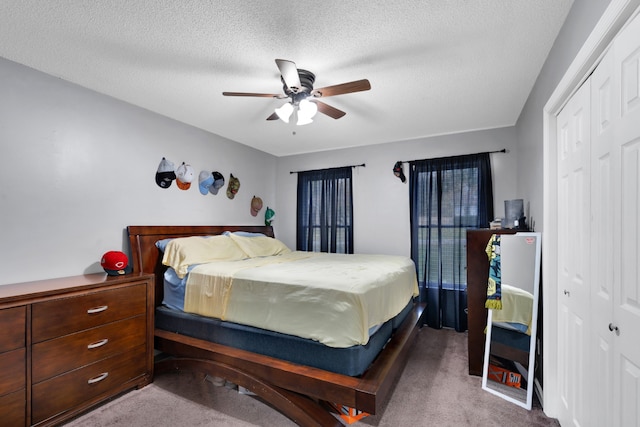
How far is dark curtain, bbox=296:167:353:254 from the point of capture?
15.2ft

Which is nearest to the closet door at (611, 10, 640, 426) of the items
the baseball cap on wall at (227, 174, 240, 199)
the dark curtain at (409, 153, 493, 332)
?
the dark curtain at (409, 153, 493, 332)

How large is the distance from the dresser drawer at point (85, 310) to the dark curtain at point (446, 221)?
10.7ft

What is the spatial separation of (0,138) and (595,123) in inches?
148

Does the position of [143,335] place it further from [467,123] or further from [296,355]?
[467,123]

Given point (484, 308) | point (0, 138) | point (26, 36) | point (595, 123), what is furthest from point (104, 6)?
point (484, 308)

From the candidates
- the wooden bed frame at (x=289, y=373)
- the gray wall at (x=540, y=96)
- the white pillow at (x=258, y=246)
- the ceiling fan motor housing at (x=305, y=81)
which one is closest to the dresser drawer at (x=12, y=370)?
the wooden bed frame at (x=289, y=373)

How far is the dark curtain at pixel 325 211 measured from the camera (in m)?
4.64

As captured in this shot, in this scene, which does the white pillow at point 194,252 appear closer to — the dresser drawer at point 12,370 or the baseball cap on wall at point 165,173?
the baseball cap on wall at point 165,173

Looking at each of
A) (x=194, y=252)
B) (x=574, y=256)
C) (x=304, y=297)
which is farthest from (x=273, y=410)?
(x=574, y=256)

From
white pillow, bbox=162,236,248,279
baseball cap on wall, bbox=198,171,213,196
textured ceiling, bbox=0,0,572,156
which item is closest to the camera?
textured ceiling, bbox=0,0,572,156

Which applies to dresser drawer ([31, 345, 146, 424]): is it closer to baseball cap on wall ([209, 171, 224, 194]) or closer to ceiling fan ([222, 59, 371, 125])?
baseball cap on wall ([209, 171, 224, 194])

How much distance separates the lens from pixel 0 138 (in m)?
2.22

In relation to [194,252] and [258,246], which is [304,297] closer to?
[194,252]

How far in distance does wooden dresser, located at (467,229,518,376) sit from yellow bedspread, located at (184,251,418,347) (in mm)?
619
